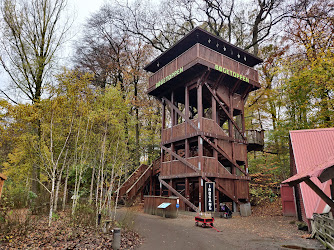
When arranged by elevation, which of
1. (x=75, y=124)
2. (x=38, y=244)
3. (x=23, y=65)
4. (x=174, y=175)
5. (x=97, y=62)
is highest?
(x=97, y=62)

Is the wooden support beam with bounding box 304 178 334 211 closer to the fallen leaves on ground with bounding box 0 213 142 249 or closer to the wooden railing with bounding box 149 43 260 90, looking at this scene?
the fallen leaves on ground with bounding box 0 213 142 249

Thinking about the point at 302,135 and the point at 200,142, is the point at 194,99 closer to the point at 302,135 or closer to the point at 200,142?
the point at 200,142

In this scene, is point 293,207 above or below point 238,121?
below

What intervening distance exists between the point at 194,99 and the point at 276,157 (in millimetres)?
9078

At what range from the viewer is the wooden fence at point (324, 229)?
703cm

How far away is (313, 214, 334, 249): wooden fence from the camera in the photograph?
23.1ft

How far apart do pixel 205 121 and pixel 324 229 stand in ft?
35.7

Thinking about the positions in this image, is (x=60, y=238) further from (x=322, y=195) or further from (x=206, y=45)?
(x=206, y=45)

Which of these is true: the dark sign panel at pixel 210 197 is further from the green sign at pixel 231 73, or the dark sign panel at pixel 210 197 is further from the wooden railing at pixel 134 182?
the wooden railing at pixel 134 182

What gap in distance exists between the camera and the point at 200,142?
679 inches

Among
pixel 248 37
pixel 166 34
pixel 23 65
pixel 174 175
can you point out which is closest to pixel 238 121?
pixel 174 175

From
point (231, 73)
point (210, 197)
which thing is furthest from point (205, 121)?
point (210, 197)

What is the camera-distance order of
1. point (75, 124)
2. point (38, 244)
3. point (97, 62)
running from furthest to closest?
point (97, 62) < point (75, 124) < point (38, 244)

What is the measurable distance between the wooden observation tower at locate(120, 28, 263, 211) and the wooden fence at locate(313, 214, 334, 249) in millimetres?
7764
